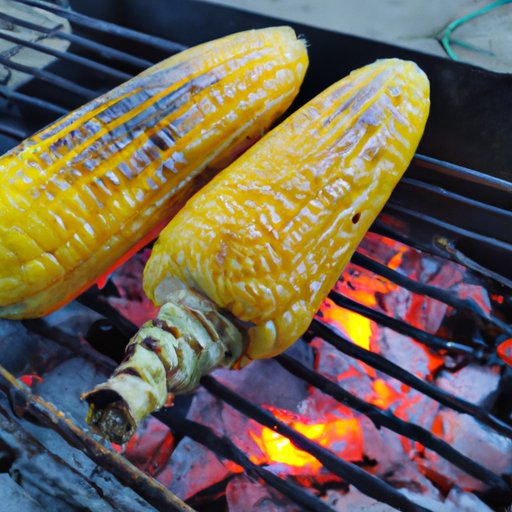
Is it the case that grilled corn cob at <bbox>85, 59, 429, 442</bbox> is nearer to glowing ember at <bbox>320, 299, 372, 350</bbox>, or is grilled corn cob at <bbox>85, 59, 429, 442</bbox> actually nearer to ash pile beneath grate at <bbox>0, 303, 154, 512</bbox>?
ash pile beneath grate at <bbox>0, 303, 154, 512</bbox>

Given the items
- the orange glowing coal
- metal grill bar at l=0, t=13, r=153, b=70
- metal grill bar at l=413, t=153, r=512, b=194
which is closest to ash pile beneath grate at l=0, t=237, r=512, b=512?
the orange glowing coal

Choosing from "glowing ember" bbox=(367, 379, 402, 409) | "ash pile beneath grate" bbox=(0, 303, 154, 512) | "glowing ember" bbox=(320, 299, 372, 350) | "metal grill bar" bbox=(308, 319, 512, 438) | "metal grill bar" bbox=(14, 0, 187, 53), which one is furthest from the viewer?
"metal grill bar" bbox=(14, 0, 187, 53)

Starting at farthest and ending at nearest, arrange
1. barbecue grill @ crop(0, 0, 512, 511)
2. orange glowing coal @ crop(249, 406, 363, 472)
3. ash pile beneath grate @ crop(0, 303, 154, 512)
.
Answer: orange glowing coal @ crop(249, 406, 363, 472) → barbecue grill @ crop(0, 0, 512, 511) → ash pile beneath grate @ crop(0, 303, 154, 512)

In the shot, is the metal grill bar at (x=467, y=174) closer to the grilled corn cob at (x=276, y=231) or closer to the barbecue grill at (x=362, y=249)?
the barbecue grill at (x=362, y=249)

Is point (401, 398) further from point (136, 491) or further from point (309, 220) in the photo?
point (136, 491)

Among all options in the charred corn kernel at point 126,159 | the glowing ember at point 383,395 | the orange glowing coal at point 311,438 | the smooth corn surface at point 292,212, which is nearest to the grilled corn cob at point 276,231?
the smooth corn surface at point 292,212

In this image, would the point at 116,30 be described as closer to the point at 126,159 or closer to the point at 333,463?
the point at 126,159
